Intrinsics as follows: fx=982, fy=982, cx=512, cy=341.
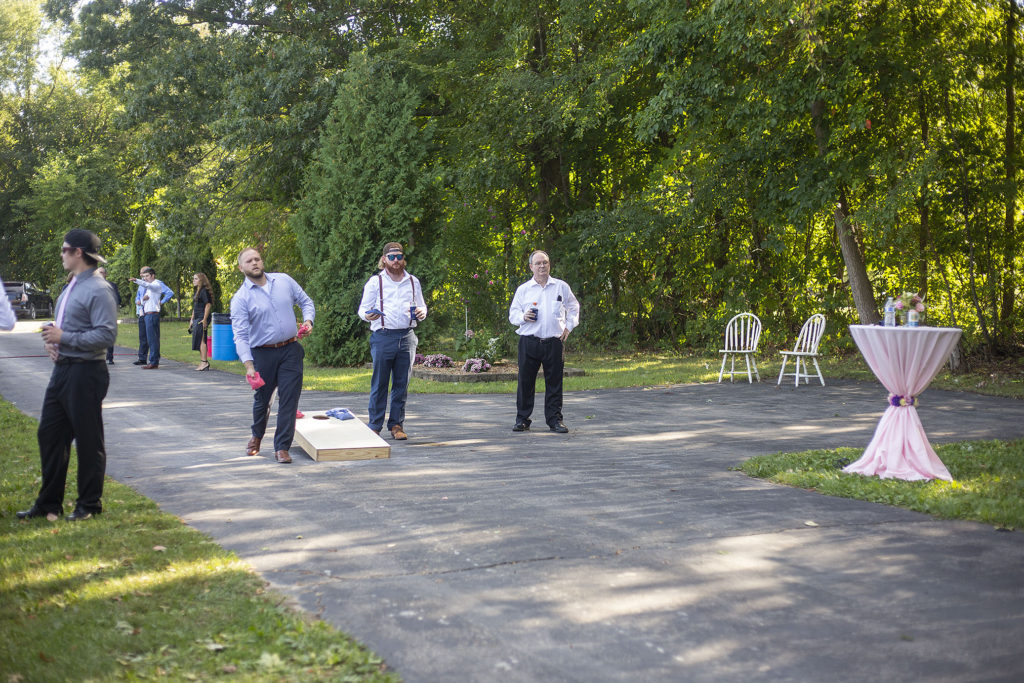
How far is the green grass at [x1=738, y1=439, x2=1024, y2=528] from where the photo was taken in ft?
22.9

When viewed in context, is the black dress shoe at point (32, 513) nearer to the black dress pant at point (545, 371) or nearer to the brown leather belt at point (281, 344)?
the brown leather belt at point (281, 344)

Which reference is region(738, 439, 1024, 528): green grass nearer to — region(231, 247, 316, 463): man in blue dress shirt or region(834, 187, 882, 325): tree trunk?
region(231, 247, 316, 463): man in blue dress shirt

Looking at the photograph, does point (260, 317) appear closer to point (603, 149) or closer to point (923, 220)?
point (923, 220)

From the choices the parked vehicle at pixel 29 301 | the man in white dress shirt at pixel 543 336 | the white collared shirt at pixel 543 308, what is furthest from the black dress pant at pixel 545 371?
the parked vehicle at pixel 29 301

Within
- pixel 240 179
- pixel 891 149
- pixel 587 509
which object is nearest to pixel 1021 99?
pixel 891 149

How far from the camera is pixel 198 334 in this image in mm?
20672

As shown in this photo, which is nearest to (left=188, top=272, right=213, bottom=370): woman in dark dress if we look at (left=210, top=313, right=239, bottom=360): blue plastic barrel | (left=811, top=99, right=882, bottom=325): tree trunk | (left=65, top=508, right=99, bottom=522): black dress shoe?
(left=210, top=313, right=239, bottom=360): blue plastic barrel

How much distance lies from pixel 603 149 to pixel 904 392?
1842 centimetres

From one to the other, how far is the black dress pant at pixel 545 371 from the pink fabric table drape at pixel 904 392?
146 inches

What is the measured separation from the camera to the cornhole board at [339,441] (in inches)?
372

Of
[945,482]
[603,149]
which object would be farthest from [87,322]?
[603,149]

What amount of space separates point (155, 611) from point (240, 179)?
22.8 m

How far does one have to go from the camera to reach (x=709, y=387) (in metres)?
16.4

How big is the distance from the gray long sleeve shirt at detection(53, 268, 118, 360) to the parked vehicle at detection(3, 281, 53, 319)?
4567 cm
